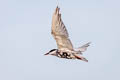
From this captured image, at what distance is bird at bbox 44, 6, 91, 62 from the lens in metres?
22.7

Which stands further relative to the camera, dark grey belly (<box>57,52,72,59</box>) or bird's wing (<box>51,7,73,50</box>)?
dark grey belly (<box>57,52,72,59</box>)

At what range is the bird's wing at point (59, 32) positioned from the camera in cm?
2266

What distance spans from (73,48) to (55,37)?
33.2 inches

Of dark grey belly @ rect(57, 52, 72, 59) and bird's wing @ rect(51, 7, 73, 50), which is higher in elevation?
bird's wing @ rect(51, 7, 73, 50)

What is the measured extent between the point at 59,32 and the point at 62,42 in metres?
0.50

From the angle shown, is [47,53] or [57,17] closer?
[57,17]

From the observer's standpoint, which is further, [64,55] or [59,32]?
[64,55]

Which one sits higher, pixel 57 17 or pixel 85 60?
pixel 57 17

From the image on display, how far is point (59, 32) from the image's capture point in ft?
76.2

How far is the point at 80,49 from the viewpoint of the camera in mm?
23969

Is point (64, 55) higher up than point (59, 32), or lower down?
lower down

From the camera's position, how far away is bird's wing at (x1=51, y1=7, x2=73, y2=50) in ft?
74.3

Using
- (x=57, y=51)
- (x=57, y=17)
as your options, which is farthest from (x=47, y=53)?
(x=57, y=17)

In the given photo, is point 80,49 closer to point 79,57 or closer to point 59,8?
point 79,57
